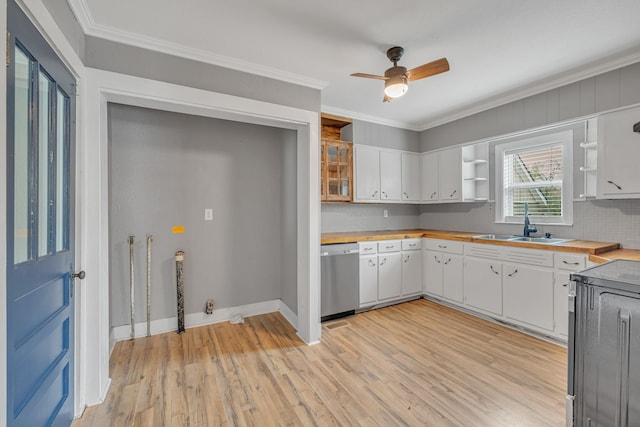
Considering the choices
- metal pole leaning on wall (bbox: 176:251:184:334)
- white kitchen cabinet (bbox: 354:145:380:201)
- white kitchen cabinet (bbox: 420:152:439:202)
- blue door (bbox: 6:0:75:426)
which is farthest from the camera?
white kitchen cabinet (bbox: 420:152:439:202)

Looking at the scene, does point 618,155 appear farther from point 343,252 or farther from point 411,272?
point 343,252

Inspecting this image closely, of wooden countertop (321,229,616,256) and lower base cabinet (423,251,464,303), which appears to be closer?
wooden countertop (321,229,616,256)

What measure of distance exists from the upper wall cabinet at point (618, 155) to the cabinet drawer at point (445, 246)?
1.32m

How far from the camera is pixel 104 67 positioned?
1913 mm

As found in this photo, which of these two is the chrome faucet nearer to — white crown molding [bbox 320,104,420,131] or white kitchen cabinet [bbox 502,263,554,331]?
white kitchen cabinet [bbox 502,263,554,331]

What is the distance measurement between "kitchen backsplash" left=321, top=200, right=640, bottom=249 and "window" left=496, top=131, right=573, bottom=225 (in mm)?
116

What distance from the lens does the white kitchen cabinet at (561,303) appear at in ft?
8.16

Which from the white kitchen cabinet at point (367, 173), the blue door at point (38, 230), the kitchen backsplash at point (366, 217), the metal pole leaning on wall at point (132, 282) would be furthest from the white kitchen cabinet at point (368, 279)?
the blue door at point (38, 230)

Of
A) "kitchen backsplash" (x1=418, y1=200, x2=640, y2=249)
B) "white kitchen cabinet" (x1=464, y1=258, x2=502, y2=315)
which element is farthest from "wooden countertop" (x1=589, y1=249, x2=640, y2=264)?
"white kitchen cabinet" (x1=464, y1=258, x2=502, y2=315)

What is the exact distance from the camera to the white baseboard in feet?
8.85

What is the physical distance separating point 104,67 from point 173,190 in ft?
4.09

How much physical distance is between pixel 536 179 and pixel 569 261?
1219 mm

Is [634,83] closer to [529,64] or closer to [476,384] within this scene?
[529,64]

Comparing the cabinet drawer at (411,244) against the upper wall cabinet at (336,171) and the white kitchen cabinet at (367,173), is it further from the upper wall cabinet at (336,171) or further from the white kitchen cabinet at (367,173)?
the upper wall cabinet at (336,171)
